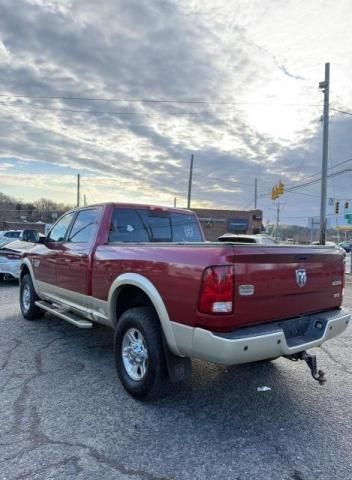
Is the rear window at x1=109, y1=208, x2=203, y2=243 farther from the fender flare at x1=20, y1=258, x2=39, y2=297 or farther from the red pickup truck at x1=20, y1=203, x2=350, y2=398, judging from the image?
the fender flare at x1=20, y1=258, x2=39, y2=297

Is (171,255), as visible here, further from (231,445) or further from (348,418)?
(348,418)

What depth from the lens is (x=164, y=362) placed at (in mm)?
3410

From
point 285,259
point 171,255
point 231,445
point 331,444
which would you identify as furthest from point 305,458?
point 171,255

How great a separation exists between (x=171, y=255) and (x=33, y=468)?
6.06 ft

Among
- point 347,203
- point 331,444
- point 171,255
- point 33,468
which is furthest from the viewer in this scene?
point 347,203

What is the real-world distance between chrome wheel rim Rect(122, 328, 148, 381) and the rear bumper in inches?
23.7

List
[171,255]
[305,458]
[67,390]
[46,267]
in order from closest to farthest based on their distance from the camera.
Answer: [305,458]
[171,255]
[67,390]
[46,267]

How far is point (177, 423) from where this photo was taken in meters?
3.27

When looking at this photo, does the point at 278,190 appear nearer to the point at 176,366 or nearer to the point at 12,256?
the point at 12,256

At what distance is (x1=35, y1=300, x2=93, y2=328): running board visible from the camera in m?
4.63

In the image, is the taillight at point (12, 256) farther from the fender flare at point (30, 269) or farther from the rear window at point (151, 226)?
the rear window at point (151, 226)

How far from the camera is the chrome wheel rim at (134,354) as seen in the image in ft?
12.0

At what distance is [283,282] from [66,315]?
10.0ft

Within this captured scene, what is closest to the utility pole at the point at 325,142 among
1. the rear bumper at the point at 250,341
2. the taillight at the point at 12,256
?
the taillight at the point at 12,256
